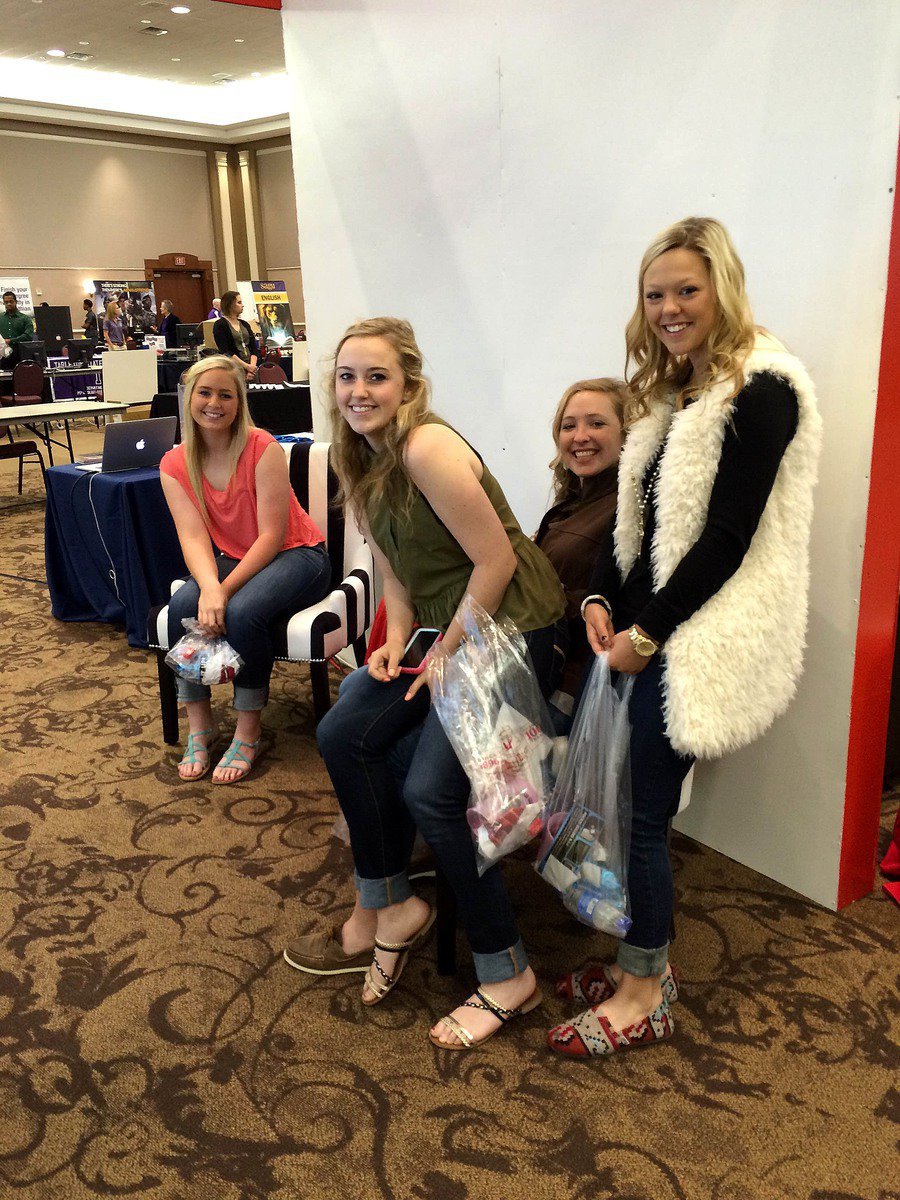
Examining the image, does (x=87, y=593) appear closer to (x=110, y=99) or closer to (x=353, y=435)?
(x=353, y=435)

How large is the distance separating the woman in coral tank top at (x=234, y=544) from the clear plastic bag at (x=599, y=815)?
1.27 meters

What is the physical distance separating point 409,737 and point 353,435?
610mm

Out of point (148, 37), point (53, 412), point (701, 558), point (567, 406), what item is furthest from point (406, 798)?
point (148, 37)

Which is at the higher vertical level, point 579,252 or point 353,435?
point 579,252

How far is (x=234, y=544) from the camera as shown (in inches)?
112

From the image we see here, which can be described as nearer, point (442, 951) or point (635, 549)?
point (635, 549)

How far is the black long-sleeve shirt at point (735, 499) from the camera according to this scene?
148 centimetres

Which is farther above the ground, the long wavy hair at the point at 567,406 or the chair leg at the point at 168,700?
the long wavy hair at the point at 567,406

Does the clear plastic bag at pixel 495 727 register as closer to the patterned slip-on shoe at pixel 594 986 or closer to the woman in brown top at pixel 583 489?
the woman in brown top at pixel 583 489

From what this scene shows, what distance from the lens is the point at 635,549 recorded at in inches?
68.7

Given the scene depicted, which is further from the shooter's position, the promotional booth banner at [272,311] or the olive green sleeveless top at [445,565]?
the promotional booth banner at [272,311]

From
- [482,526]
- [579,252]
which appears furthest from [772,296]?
[482,526]

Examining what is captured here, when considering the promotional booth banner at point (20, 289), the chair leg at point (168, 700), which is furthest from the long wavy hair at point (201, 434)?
the promotional booth banner at point (20, 289)

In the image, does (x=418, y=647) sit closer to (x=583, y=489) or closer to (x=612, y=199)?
(x=583, y=489)
